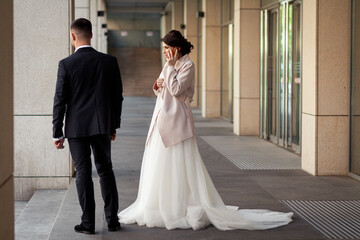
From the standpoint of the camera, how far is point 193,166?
5766 millimetres

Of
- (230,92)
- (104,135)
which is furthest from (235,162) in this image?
(230,92)

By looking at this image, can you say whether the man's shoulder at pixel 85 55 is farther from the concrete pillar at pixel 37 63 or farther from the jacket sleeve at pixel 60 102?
the concrete pillar at pixel 37 63

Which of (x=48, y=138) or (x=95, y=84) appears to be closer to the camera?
(x=95, y=84)

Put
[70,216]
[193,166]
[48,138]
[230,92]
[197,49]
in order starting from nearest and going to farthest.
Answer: [193,166] < [70,216] < [48,138] < [230,92] < [197,49]

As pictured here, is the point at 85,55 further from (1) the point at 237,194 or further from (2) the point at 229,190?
(2) the point at 229,190

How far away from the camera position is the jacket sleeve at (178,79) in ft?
18.6

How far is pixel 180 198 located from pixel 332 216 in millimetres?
1617

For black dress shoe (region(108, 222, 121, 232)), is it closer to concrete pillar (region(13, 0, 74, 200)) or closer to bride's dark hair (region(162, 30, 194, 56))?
bride's dark hair (region(162, 30, 194, 56))

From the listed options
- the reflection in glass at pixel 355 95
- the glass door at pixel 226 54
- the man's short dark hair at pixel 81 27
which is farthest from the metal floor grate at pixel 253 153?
the glass door at pixel 226 54

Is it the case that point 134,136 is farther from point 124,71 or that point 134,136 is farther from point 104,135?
point 124,71

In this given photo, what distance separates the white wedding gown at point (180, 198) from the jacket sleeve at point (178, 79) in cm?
46

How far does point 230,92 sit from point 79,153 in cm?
1298
